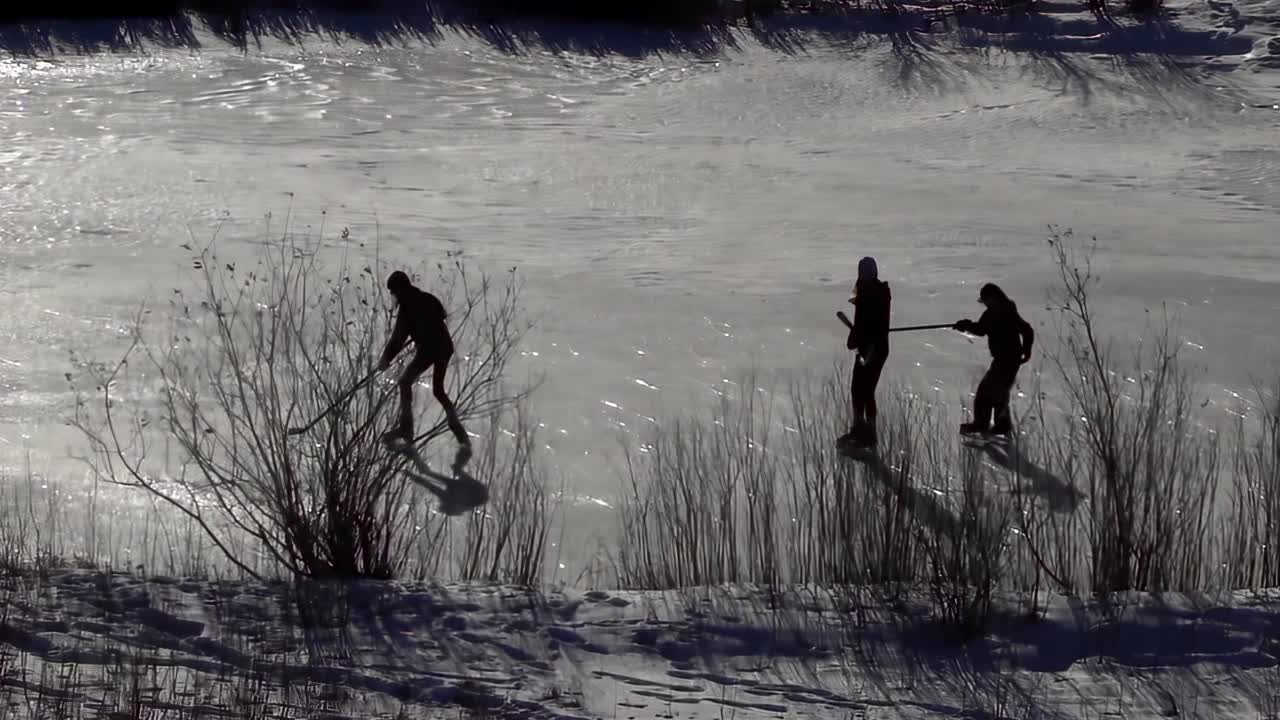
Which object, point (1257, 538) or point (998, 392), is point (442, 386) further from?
point (1257, 538)

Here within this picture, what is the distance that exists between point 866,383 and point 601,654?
13.1ft

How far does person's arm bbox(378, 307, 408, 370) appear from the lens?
8.48 meters

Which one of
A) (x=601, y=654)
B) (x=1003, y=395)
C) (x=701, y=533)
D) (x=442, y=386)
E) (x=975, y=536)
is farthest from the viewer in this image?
(x=1003, y=395)

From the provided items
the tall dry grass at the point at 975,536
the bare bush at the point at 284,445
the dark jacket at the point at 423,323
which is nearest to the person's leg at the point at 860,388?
the tall dry grass at the point at 975,536

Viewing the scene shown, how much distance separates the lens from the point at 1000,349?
10.1 metres

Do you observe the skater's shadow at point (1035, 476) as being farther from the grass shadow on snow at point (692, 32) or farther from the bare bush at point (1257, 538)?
the grass shadow on snow at point (692, 32)

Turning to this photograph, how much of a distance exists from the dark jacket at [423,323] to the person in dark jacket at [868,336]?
272cm

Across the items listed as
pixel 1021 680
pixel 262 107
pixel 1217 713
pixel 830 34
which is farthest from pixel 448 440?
pixel 830 34

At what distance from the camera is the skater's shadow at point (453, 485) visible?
9180 mm

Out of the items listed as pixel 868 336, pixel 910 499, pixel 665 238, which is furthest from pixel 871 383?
pixel 665 238

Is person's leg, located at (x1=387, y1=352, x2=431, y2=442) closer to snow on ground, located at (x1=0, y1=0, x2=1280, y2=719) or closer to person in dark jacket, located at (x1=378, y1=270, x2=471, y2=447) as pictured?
person in dark jacket, located at (x1=378, y1=270, x2=471, y2=447)

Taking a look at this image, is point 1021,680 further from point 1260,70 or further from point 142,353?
point 1260,70

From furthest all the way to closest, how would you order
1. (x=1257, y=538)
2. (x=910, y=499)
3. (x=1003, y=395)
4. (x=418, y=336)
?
(x=1003, y=395), (x=418, y=336), (x=1257, y=538), (x=910, y=499)

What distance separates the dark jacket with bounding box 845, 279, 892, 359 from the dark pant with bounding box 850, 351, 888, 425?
0.09 feet
